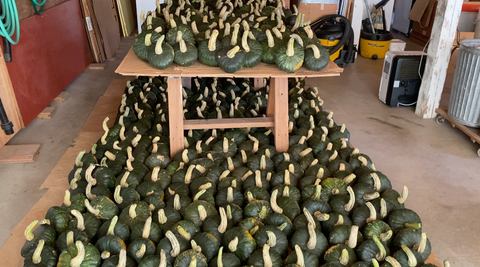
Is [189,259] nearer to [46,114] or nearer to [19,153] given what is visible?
[19,153]

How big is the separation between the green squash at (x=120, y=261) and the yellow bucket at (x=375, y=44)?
6.38m

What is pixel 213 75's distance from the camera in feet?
8.18

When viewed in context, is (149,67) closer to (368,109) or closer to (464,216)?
(464,216)

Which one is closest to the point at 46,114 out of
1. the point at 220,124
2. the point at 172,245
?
the point at 220,124

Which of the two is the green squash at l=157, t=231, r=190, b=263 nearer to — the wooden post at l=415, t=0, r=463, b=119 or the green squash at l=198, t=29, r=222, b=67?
the green squash at l=198, t=29, r=222, b=67

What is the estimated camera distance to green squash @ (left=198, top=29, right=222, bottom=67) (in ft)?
8.45

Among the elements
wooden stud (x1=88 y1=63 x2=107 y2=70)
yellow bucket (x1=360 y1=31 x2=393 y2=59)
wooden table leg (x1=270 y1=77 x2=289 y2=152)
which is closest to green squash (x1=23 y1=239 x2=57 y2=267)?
wooden table leg (x1=270 y1=77 x2=289 y2=152)

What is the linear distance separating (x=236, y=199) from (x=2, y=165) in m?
2.63

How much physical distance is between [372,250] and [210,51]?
1.64 meters

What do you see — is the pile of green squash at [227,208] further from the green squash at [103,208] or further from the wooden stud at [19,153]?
the wooden stud at [19,153]

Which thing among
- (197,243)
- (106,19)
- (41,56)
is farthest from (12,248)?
(106,19)

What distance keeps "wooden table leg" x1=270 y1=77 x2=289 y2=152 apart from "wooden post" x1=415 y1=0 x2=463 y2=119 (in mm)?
2447

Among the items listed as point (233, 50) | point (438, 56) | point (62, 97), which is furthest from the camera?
point (62, 97)

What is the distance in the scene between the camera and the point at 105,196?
2.25 m
